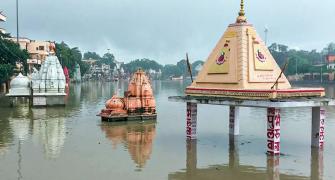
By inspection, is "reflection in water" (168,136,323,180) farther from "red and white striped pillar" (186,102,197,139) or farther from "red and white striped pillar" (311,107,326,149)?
"red and white striped pillar" (186,102,197,139)

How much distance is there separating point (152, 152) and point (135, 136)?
600cm

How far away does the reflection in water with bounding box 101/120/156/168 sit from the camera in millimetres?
24417

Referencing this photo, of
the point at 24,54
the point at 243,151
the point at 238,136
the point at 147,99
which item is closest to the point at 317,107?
the point at 243,151

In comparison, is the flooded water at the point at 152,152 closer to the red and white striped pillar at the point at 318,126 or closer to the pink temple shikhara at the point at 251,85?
the red and white striped pillar at the point at 318,126

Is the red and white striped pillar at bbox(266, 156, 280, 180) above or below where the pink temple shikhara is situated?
below

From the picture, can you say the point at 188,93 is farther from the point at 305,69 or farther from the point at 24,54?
the point at 305,69

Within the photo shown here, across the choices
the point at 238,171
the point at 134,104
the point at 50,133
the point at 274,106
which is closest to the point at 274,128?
the point at 274,106

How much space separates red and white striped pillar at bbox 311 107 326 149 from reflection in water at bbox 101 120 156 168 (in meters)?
9.23

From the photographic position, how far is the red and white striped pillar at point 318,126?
2458 cm

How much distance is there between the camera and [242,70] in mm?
23531

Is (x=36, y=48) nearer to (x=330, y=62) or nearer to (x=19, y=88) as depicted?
(x=19, y=88)

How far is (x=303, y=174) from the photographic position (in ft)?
66.2

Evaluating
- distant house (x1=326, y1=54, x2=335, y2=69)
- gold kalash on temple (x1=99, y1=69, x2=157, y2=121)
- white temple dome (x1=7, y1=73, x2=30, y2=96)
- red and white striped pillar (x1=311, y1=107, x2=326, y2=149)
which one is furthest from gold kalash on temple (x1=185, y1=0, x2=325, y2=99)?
distant house (x1=326, y1=54, x2=335, y2=69)

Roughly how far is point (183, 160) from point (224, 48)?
6.71m
